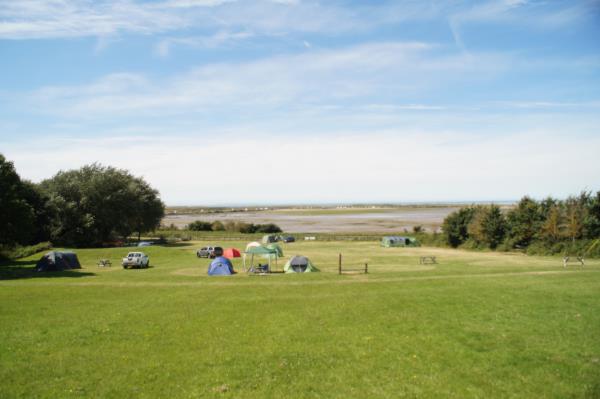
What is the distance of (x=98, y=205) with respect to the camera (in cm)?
7638

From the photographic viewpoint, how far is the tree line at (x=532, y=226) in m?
54.7

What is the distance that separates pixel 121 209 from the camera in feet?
261

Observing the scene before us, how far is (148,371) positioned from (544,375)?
10948 mm

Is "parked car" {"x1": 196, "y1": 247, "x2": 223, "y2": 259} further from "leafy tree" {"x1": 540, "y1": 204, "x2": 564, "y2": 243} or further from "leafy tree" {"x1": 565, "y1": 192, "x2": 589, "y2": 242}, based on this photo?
"leafy tree" {"x1": 565, "y1": 192, "x2": 589, "y2": 242}

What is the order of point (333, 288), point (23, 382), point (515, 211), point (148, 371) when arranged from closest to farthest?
point (23, 382), point (148, 371), point (333, 288), point (515, 211)

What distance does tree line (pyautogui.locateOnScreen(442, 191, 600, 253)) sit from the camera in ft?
180

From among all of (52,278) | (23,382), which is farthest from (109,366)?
(52,278)

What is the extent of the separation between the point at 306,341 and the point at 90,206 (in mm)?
69200

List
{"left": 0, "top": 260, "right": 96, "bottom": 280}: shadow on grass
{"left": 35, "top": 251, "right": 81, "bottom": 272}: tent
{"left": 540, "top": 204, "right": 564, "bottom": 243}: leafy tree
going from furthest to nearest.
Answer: {"left": 540, "top": 204, "right": 564, "bottom": 243}: leafy tree < {"left": 35, "top": 251, "right": 81, "bottom": 272}: tent < {"left": 0, "top": 260, "right": 96, "bottom": 280}: shadow on grass

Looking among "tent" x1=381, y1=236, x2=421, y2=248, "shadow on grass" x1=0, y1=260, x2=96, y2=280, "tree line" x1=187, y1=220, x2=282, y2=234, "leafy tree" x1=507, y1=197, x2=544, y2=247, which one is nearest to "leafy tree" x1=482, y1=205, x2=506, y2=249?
"leafy tree" x1=507, y1=197, x2=544, y2=247

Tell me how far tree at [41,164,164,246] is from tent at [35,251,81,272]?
2859 centimetres

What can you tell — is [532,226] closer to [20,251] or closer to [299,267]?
[299,267]

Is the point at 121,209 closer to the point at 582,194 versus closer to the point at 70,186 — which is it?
the point at 70,186

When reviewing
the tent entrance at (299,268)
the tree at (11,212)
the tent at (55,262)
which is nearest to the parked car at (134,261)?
the tent at (55,262)
